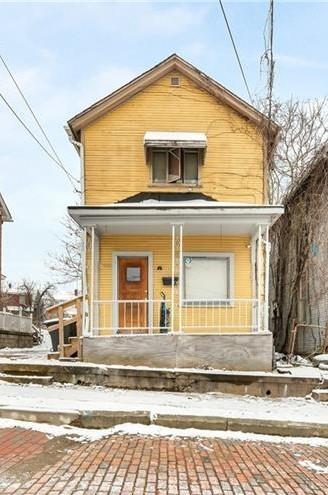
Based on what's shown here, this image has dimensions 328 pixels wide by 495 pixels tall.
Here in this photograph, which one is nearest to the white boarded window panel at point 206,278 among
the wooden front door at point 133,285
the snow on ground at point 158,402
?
the wooden front door at point 133,285

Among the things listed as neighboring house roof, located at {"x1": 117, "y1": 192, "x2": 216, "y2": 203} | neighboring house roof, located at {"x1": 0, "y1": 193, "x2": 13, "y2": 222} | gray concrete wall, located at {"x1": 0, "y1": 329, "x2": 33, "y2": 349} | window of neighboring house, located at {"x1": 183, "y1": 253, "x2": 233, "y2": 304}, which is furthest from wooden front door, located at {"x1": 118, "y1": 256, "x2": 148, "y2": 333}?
neighboring house roof, located at {"x1": 0, "y1": 193, "x2": 13, "y2": 222}

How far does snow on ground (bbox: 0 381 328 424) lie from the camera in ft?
22.2

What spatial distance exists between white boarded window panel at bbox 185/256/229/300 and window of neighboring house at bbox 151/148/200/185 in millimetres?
2110

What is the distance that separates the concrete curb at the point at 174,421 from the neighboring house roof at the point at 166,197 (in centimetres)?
668

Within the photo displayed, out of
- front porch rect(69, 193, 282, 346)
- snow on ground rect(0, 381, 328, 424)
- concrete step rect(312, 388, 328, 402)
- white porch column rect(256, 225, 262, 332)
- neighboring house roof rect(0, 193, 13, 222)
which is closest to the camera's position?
snow on ground rect(0, 381, 328, 424)

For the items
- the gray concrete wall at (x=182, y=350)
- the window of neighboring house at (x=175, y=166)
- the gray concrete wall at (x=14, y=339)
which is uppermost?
the window of neighboring house at (x=175, y=166)

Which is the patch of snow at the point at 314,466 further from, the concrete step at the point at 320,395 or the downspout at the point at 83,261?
the downspout at the point at 83,261

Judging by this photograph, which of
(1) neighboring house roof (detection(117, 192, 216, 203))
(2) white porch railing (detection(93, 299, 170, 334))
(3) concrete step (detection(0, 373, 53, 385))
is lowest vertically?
(3) concrete step (detection(0, 373, 53, 385))

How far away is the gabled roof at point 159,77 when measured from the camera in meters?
12.8

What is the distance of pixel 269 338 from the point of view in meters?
10.4

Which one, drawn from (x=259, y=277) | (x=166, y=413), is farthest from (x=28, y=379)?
(x=259, y=277)

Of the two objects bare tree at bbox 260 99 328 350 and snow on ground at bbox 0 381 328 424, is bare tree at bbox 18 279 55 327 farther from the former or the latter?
snow on ground at bbox 0 381 328 424

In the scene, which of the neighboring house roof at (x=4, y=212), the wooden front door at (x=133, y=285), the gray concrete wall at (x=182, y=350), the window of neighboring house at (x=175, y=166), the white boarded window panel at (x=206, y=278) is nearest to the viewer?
the gray concrete wall at (x=182, y=350)

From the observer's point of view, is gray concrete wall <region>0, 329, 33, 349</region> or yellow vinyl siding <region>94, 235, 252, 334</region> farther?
gray concrete wall <region>0, 329, 33, 349</region>
